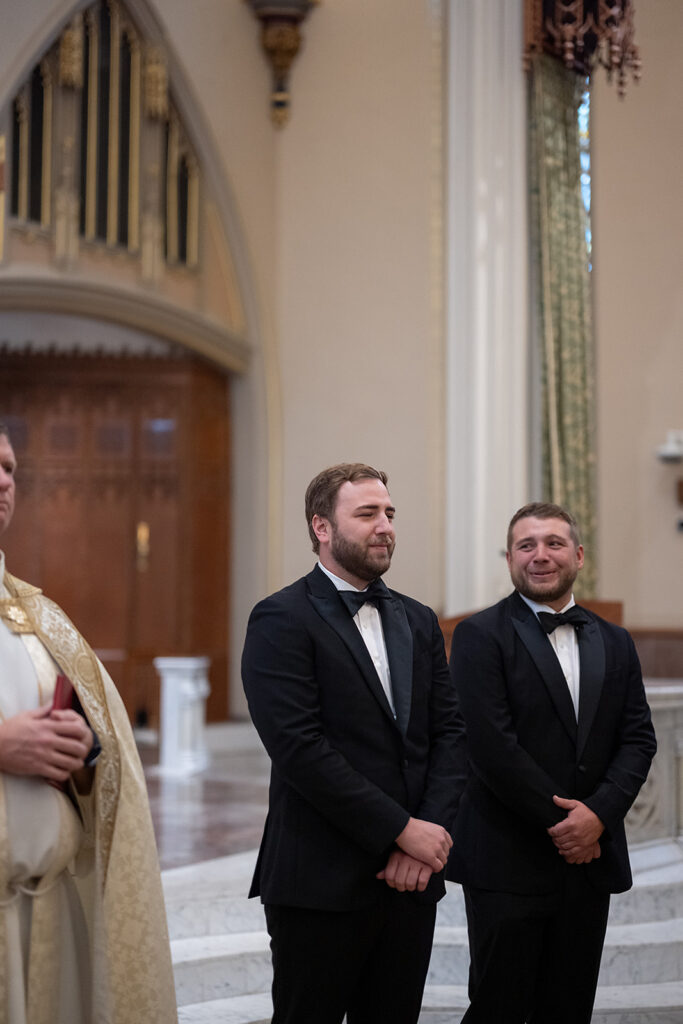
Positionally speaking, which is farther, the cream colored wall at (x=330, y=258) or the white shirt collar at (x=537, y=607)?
the cream colored wall at (x=330, y=258)

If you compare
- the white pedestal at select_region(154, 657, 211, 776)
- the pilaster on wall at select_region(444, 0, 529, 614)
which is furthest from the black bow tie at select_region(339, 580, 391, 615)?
the white pedestal at select_region(154, 657, 211, 776)

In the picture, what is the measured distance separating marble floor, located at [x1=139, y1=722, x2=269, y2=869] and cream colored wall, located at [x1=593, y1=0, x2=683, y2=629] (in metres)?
3.11

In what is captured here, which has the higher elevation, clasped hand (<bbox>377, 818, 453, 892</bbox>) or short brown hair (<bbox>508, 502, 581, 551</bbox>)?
short brown hair (<bbox>508, 502, 581, 551</bbox>)

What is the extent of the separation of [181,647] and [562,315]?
3.82 m

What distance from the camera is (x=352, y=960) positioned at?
2.46 m

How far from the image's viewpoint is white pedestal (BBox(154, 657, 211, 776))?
8.31 meters

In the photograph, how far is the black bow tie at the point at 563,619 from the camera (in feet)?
9.70

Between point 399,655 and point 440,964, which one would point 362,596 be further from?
point 440,964

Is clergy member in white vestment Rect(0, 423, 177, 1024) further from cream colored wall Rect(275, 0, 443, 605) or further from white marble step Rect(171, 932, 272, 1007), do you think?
cream colored wall Rect(275, 0, 443, 605)

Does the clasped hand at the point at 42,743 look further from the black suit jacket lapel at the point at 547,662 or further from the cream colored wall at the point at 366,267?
the cream colored wall at the point at 366,267

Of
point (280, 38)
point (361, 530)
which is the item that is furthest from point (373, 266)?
point (361, 530)

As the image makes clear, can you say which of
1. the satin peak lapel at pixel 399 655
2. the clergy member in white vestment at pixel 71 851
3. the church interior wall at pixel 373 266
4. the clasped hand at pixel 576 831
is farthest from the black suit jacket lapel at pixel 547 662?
the church interior wall at pixel 373 266

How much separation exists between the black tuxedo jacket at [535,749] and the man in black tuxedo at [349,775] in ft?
0.93

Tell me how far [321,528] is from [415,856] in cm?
70
